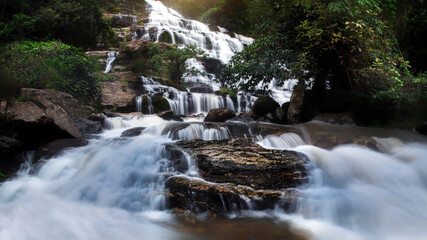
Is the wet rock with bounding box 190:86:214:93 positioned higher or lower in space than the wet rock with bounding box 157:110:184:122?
higher

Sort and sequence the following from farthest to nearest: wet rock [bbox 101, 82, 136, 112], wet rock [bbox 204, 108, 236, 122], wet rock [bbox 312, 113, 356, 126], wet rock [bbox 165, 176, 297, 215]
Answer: wet rock [bbox 101, 82, 136, 112], wet rock [bbox 204, 108, 236, 122], wet rock [bbox 312, 113, 356, 126], wet rock [bbox 165, 176, 297, 215]

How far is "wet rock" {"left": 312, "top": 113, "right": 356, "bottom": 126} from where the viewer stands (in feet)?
23.6

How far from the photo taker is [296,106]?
26.0 ft

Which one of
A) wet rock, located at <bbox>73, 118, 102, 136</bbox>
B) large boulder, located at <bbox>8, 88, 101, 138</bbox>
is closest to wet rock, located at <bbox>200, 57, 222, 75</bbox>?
large boulder, located at <bbox>8, 88, 101, 138</bbox>

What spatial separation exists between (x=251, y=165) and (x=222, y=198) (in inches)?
34.5

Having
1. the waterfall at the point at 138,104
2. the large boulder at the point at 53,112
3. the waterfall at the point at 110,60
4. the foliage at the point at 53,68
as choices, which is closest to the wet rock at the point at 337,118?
the large boulder at the point at 53,112

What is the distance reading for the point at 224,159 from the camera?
4.15 meters

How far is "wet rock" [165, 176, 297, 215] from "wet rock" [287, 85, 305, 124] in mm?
4628

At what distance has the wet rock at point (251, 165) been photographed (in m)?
3.82

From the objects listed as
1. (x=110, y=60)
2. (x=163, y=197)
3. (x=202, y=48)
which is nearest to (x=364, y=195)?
(x=163, y=197)

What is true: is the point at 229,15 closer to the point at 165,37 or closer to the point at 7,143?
the point at 165,37

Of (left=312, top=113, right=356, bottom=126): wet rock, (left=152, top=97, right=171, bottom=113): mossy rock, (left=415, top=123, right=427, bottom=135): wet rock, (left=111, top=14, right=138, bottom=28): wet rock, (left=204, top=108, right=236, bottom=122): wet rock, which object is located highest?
(left=111, top=14, right=138, bottom=28): wet rock

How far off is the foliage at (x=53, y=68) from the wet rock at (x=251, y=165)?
542 centimetres

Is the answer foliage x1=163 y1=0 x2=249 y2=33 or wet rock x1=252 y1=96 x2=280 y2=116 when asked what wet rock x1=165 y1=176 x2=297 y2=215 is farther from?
foliage x1=163 y1=0 x2=249 y2=33
